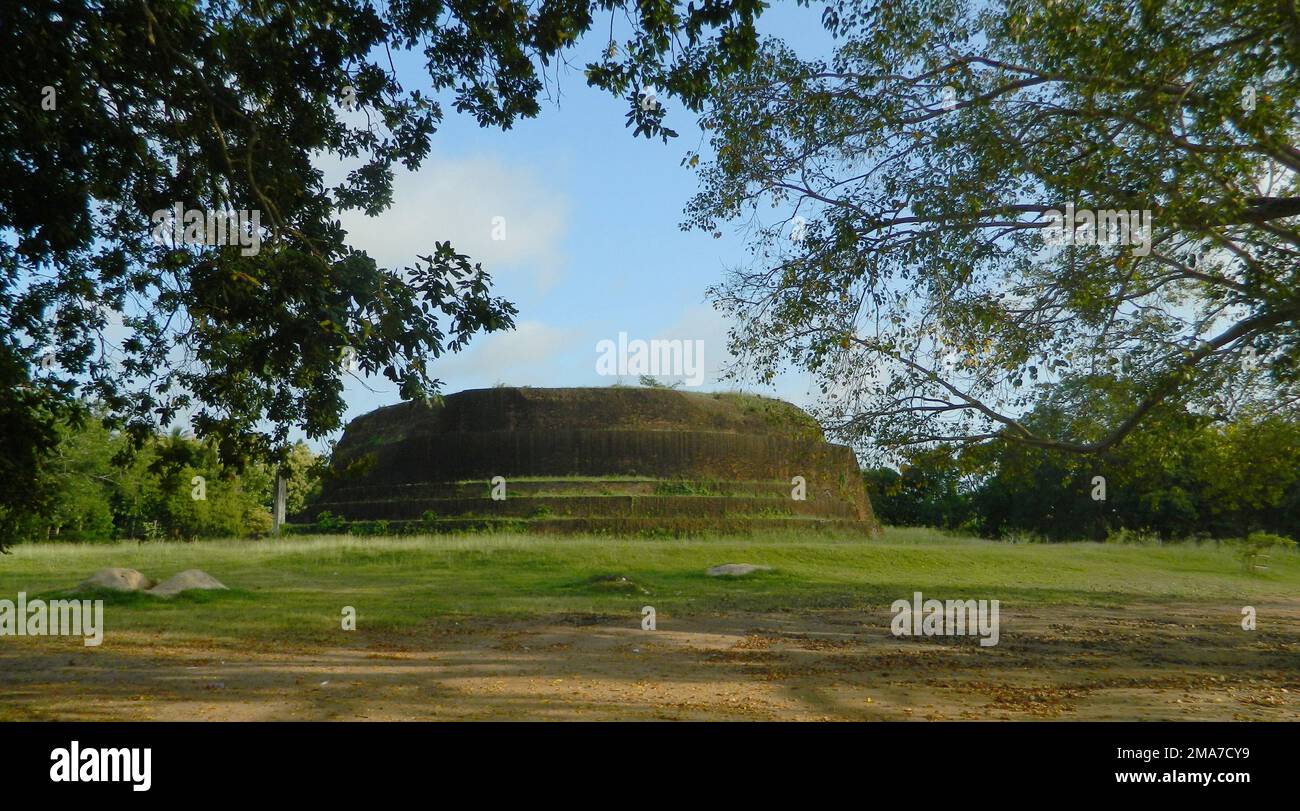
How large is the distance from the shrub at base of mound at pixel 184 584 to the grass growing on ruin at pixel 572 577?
1.05ft

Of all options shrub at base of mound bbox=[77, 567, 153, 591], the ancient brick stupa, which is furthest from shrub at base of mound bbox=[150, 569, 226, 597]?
the ancient brick stupa

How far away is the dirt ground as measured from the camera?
669 cm

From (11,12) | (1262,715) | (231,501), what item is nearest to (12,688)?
(11,12)

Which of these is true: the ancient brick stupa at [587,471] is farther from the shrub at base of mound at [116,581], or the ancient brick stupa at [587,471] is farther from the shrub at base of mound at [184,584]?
the shrub at base of mound at [116,581]

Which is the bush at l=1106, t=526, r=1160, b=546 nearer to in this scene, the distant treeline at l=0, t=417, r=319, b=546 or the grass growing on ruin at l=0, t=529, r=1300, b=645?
the grass growing on ruin at l=0, t=529, r=1300, b=645

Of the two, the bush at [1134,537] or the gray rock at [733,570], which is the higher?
the gray rock at [733,570]

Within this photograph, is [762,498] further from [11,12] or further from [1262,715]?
[11,12]

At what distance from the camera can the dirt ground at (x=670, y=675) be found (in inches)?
263

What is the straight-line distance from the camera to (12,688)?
7340mm

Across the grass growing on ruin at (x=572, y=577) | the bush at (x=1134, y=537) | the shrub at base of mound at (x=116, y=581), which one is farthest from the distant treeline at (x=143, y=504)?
the bush at (x=1134, y=537)

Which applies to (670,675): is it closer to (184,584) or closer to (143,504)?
(184,584)

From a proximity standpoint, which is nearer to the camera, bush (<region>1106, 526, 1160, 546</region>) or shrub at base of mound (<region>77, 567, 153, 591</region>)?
shrub at base of mound (<region>77, 567, 153, 591</region>)

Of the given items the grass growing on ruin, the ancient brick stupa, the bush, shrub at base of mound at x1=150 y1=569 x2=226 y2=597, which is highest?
the ancient brick stupa

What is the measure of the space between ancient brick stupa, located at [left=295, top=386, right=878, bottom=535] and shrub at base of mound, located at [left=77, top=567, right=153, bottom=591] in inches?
559
